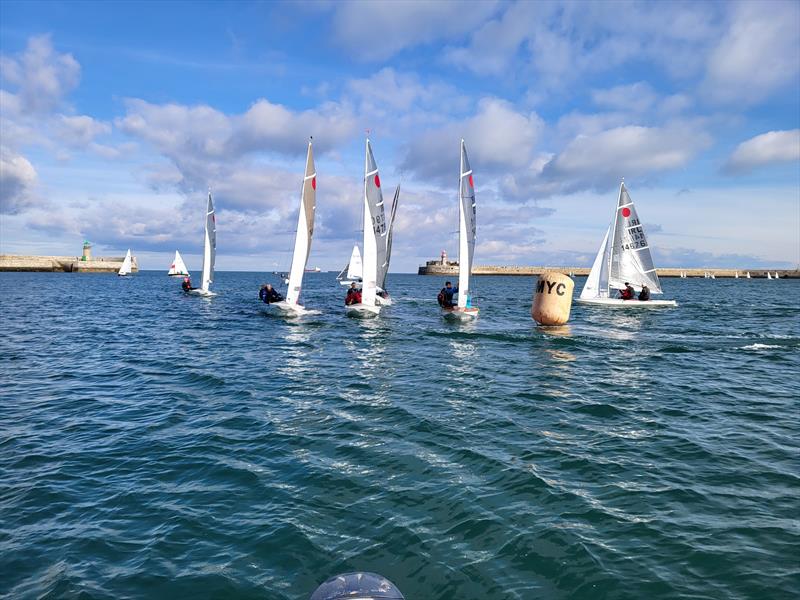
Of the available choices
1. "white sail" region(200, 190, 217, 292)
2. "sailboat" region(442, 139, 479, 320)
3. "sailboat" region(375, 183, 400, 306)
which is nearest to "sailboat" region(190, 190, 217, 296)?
"white sail" region(200, 190, 217, 292)

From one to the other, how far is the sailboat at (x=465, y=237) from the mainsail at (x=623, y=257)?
1656 cm

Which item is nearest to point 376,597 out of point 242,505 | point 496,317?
point 242,505

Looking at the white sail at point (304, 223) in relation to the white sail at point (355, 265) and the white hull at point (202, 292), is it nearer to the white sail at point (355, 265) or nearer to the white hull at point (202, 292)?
the white hull at point (202, 292)

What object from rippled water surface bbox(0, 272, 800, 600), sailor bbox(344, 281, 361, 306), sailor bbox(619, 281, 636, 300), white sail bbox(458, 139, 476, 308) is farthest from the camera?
sailor bbox(619, 281, 636, 300)

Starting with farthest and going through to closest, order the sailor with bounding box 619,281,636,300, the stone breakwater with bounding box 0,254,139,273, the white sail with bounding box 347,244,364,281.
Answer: the stone breakwater with bounding box 0,254,139,273 → the white sail with bounding box 347,244,364,281 → the sailor with bounding box 619,281,636,300

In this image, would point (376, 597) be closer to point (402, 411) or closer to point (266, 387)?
point (402, 411)

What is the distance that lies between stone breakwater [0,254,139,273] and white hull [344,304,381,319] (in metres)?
155

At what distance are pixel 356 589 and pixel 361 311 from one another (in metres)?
29.7

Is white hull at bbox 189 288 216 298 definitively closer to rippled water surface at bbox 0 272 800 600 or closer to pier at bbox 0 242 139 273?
rippled water surface at bbox 0 272 800 600

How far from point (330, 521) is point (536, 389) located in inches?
366

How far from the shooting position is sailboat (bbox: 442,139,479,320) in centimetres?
3228

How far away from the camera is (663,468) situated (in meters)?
8.64

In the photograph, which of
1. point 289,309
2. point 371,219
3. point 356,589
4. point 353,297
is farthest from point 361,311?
point 356,589

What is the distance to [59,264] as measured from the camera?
154 metres
